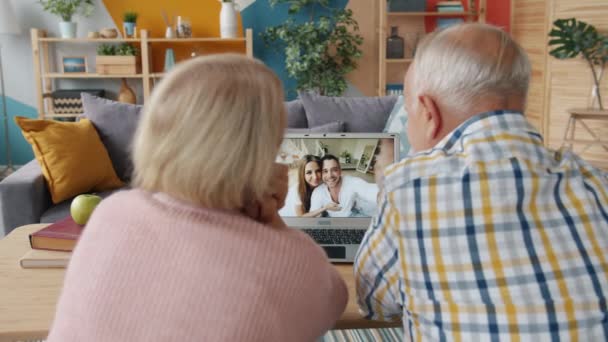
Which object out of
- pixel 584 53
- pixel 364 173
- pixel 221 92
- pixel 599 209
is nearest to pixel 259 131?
pixel 221 92

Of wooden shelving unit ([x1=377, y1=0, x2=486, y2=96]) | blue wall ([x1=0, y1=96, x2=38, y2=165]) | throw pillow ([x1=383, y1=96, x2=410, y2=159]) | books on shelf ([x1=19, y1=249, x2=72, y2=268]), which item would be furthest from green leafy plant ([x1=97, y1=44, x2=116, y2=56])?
books on shelf ([x1=19, y1=249, x2=72, y2=268])

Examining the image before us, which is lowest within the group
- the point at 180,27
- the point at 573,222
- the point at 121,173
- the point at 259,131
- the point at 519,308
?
the point at 121,173

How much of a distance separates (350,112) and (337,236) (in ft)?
5.20

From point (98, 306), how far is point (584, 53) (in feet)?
15.5

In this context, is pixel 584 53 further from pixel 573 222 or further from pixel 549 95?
pixel 573 222

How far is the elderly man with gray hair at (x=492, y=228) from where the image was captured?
85 cm

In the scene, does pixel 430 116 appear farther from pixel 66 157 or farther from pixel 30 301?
pixel 66 157

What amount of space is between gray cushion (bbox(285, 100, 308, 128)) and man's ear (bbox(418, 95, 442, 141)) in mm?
2072

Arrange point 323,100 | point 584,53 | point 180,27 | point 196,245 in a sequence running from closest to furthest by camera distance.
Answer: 1. point 196,245
2. point 323,100
3. point 584,53
4. point 180,27

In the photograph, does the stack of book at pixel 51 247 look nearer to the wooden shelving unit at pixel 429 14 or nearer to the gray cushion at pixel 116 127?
the gray cushion at pixel 116 127

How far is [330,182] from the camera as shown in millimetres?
1563

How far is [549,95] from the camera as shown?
17.3ft

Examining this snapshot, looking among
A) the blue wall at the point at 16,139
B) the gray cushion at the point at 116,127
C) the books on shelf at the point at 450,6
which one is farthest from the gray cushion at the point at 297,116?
the blue wall at the point at 16,139

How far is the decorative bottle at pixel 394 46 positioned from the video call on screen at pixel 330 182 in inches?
162
